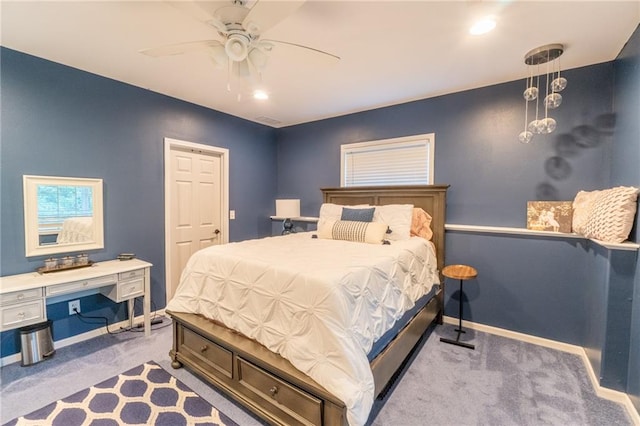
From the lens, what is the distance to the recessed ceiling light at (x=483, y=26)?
6.48ft

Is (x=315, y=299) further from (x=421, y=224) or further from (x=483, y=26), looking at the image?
(x=483, y=26)

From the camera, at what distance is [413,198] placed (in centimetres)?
347

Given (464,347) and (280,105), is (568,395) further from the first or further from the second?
(280,105)

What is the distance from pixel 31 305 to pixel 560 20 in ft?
14.7

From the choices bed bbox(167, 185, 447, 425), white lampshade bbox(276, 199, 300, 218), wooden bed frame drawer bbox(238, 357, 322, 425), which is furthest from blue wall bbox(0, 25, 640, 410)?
wooden bed frame drawer bbox(238, 357, 322, 425)

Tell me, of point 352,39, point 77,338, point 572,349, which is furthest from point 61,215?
A: point 572,349

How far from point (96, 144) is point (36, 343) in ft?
6.22

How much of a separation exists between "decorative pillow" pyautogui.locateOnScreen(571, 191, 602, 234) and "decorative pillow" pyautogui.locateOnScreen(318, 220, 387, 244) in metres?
1.62

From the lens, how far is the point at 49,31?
216 cm

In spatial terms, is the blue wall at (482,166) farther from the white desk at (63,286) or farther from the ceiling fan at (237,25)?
the ceiling fan at (237,25)

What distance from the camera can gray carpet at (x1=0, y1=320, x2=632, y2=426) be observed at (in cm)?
184

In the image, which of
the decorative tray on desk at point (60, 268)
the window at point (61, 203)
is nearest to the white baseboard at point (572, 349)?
the decorative tray on desk at point (60, 268)

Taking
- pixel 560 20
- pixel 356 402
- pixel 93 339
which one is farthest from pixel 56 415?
pixel 560 20

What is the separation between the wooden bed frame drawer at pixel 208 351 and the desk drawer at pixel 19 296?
118 centimetres
